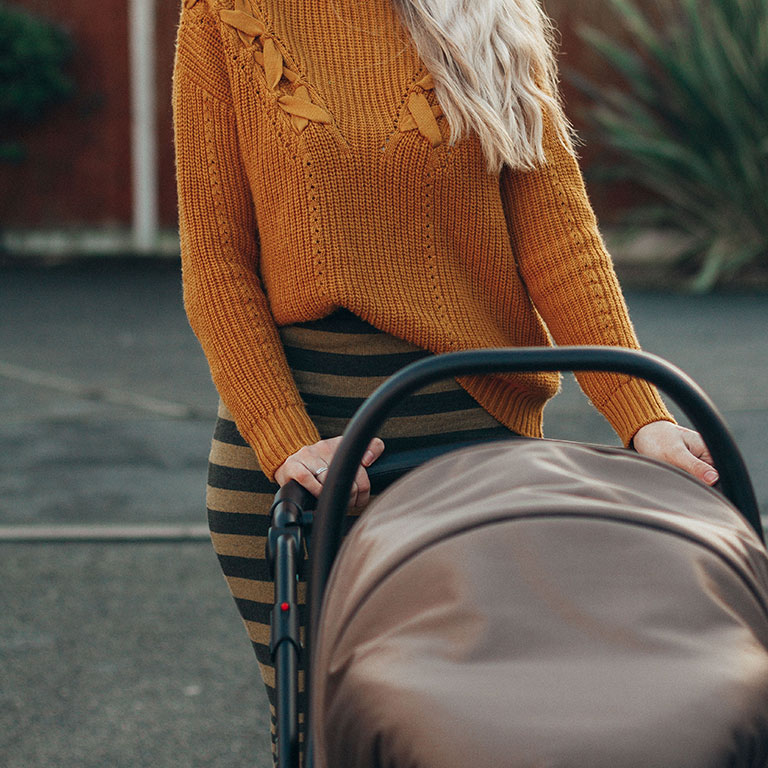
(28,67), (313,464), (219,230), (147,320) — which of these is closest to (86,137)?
(28,67)

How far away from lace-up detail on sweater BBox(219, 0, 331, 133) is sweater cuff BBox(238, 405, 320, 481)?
1.43 feet

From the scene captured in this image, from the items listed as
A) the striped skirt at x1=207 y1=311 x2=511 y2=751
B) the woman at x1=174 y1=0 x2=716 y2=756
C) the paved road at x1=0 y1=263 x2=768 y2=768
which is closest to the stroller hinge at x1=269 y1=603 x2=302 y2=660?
the woman at x1=174 y1=0 x2=716 y2=756

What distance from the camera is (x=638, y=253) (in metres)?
11.8

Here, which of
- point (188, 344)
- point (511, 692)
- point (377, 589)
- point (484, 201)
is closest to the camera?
point (511, 692)

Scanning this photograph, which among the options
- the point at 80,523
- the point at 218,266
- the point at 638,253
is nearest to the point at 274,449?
the point at 218,266

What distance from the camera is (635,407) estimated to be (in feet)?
5.92

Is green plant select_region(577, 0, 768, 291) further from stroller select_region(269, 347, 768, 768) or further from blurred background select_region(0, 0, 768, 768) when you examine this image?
stroller select_region(269, 347, 768, 768)

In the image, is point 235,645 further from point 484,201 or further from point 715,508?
point 715,508

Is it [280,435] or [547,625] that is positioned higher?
[547,625]

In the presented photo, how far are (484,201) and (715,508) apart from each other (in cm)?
81

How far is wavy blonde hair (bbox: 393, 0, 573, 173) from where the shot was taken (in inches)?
71.2

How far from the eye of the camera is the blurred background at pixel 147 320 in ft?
11.2

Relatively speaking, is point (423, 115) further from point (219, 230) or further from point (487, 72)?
point (219, 230)

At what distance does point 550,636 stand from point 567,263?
93 cm
